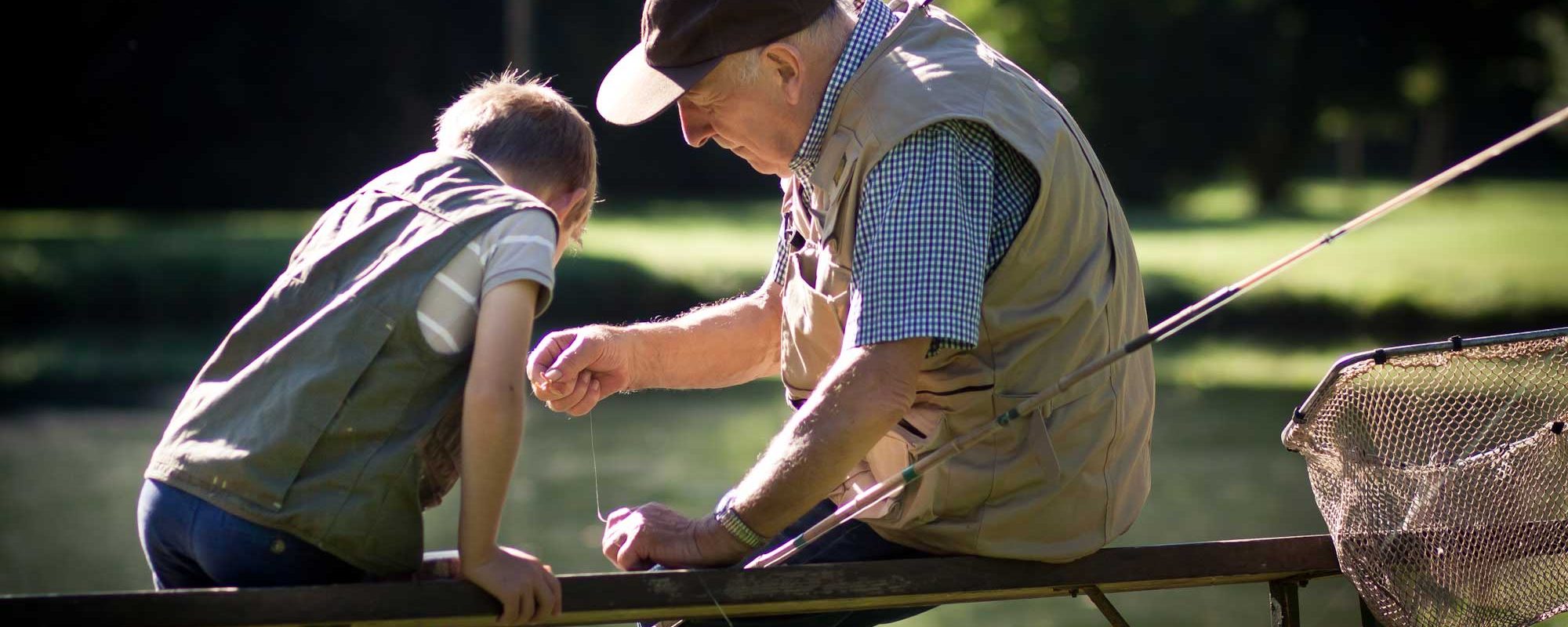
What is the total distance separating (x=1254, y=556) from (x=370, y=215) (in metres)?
1.34

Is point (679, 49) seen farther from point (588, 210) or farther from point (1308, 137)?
point (1308, 137)

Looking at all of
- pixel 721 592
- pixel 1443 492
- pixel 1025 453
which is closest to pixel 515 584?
pixel 721 592

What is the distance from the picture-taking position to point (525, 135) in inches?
91.7

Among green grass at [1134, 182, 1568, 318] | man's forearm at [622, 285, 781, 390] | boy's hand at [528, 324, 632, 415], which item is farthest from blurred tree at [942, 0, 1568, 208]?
boy's hand at [528, 324, 632, 415]

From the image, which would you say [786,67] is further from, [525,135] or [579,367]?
[579,367]

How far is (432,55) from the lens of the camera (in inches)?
961

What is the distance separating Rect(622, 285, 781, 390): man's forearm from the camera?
2994mm

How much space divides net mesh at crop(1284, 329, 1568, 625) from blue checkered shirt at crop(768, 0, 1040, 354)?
653 millimetres

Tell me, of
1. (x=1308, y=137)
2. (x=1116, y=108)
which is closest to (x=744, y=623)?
(x=1116, y=108)

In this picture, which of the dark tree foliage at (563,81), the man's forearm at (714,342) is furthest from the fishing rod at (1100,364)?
the dark tree foliage at (563,81)

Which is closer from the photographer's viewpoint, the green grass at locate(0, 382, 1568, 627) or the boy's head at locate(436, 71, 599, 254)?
the boy's head at locate(436, 71, 599, 254)

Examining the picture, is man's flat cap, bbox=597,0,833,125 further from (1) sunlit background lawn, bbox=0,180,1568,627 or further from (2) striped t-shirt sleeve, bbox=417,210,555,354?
(1) sunlit background lawn, bbox=0,180,1568,627

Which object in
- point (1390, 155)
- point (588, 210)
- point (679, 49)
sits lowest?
point (1390, 155)

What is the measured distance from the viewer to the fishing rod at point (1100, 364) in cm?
218
